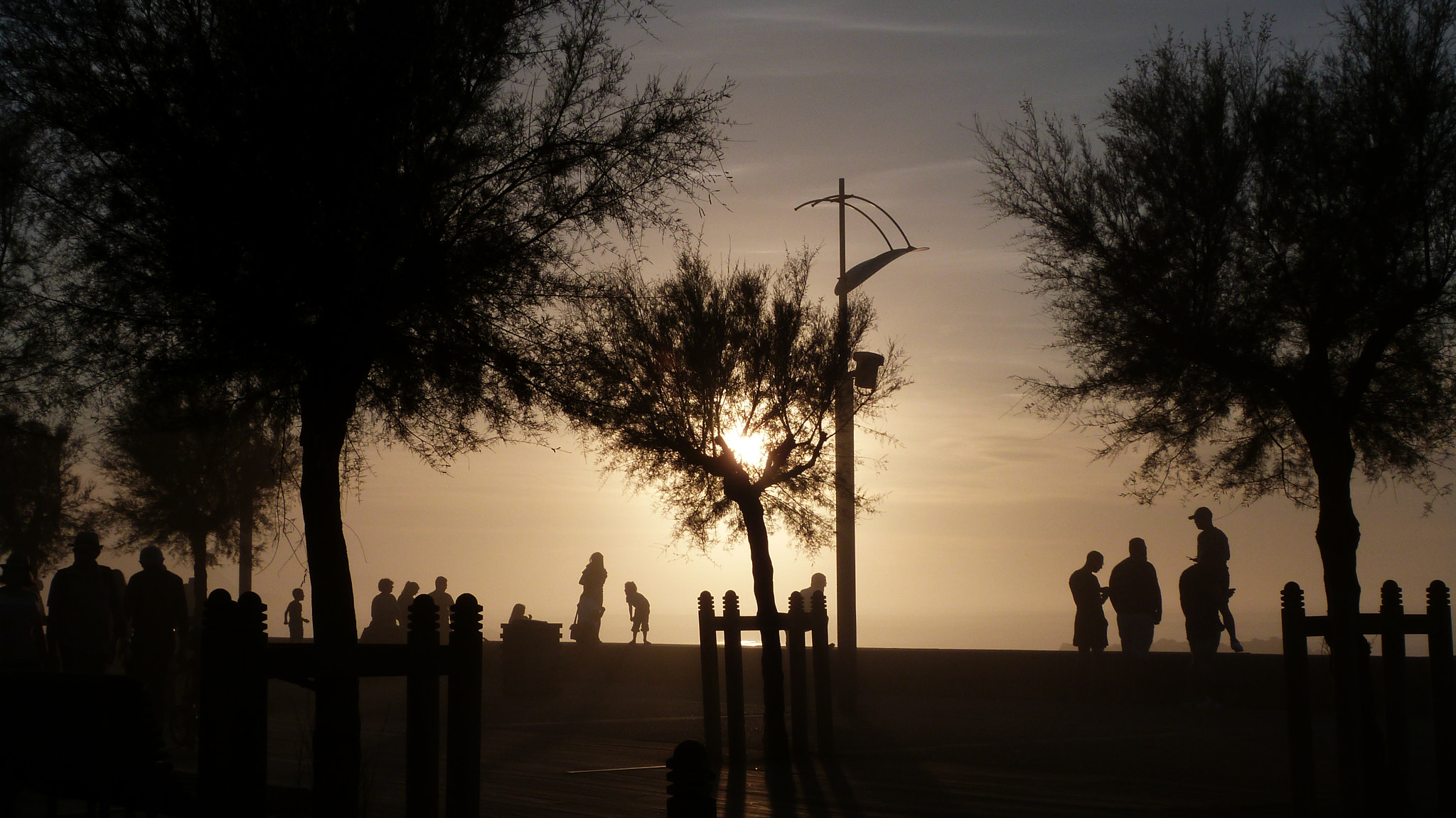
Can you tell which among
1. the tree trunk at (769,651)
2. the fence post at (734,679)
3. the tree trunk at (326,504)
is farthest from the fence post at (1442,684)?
the tree trunk at (326,504)

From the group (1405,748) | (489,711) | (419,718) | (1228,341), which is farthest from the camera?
(489,711)

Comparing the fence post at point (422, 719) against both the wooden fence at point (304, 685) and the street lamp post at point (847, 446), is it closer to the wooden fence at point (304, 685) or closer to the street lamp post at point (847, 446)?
the wooden fence at point (304, 685)

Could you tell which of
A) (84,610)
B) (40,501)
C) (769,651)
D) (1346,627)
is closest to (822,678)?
(769,651)

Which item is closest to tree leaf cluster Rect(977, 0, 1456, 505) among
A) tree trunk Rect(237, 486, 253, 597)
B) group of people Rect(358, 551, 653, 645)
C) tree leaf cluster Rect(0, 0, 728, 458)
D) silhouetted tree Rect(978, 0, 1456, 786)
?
silhouetted tree Rect(978, 0, 1456, 786)

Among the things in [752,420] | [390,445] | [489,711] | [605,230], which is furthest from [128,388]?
[489,711]

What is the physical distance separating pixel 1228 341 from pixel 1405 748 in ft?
12.0

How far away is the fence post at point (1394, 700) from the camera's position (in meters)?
9.12

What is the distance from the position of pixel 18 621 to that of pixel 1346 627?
10.9 metres

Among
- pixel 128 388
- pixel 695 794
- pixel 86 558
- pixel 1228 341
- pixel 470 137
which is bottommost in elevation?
pixel 695 794

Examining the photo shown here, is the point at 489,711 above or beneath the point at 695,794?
beneath

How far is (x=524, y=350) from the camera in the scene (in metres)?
8.35

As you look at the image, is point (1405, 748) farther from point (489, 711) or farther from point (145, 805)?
point (489, 711)

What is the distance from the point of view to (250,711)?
5.42 m

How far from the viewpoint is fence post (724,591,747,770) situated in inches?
499
